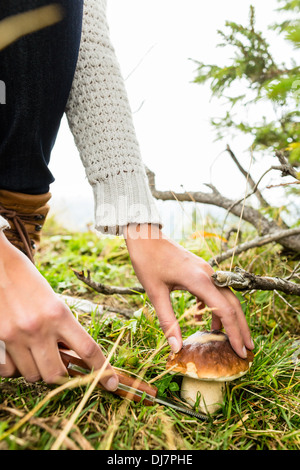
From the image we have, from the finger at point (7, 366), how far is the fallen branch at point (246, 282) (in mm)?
638

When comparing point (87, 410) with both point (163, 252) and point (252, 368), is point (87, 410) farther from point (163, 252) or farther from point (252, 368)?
point (252, 368)

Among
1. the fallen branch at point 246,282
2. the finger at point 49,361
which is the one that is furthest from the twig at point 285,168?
the finger at point 49,361

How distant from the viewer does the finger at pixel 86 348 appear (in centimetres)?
93

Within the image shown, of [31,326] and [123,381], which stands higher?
[31,326]

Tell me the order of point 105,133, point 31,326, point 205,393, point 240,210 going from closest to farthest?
point 31,326 → point 205,393 → point 105,133 → point 240,210

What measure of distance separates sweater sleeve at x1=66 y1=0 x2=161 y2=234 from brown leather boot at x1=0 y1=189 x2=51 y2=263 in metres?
0.33

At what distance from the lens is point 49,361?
0.94m

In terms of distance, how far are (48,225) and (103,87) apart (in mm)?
3593

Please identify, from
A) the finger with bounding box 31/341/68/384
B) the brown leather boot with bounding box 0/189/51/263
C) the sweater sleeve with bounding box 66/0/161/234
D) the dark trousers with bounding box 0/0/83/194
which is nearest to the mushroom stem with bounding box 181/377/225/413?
the finger with bounding box 31/341/68/384

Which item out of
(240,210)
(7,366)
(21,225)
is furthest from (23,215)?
(240,210)

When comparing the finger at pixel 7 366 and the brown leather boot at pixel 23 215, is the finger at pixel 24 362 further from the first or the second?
the brown leather boot at pixel 23 215

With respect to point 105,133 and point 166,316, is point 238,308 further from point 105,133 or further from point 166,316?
point 105,133

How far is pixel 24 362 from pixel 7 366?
5cm
